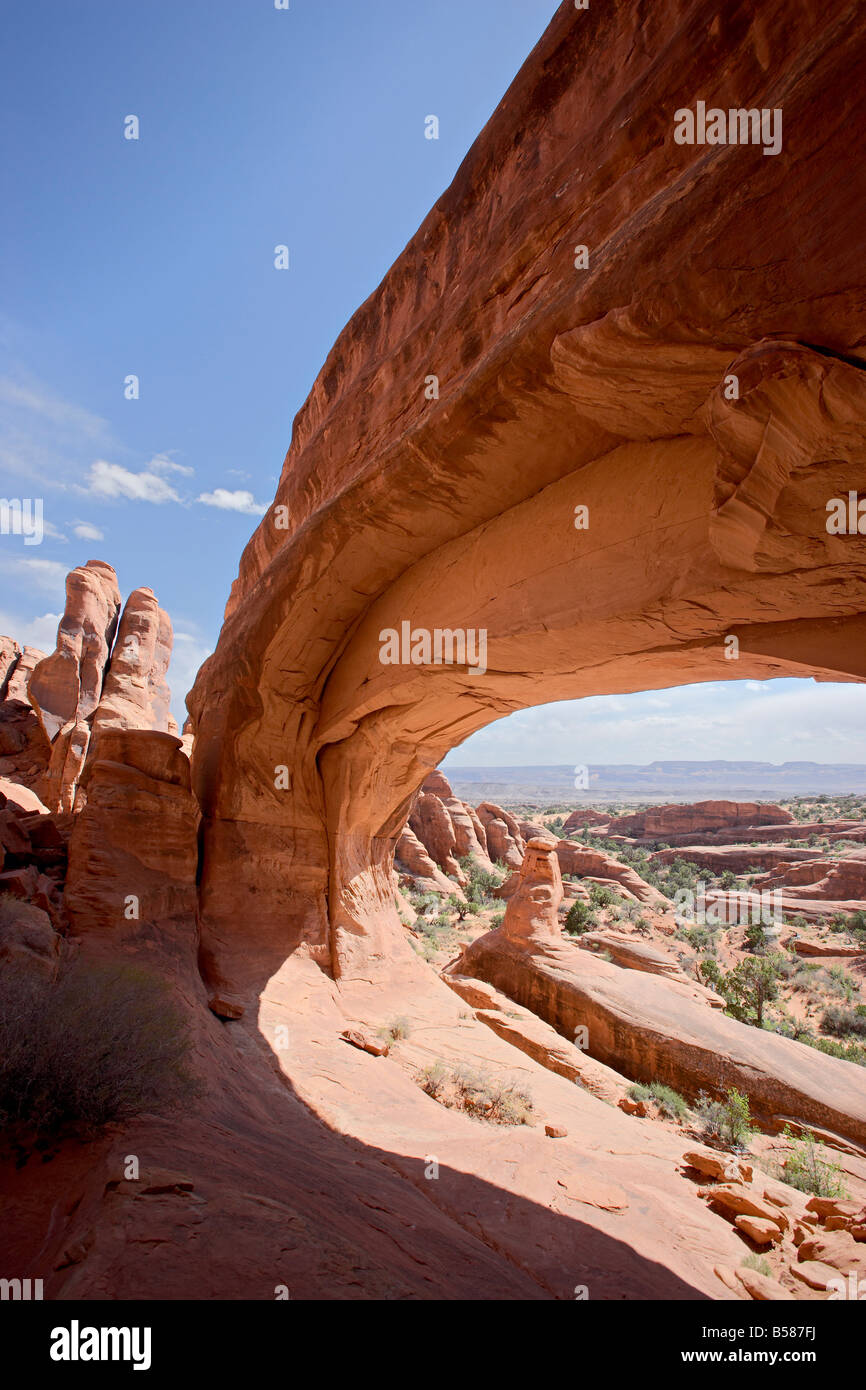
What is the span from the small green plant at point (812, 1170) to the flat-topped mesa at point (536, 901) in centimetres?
570

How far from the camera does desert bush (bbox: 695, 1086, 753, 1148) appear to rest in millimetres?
8016

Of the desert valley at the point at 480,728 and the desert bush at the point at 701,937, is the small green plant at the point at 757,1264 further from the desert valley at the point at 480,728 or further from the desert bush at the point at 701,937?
the desert bush at the point at 701,937

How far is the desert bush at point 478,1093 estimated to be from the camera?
6.27m

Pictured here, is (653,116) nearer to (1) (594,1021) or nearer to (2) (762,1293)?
(2) (762,1293)

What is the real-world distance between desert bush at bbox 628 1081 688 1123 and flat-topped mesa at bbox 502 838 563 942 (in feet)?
13.3

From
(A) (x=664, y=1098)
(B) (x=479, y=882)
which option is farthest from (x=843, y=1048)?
(B) (x=479, y=882)

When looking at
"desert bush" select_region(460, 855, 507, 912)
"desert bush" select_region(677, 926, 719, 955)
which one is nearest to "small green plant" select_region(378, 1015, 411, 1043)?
"desert bush" select_region(460, 855, 507, 912)

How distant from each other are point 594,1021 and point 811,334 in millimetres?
11084

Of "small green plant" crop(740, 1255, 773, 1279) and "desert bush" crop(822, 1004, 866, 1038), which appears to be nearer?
"small green plant" crop(740, 1255, 773, 1279)

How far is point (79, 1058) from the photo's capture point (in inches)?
131

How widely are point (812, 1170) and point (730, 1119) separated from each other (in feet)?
4.79

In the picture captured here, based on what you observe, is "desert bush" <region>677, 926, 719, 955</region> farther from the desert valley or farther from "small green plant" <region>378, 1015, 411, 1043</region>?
"small green plant" <region>378, 1015, 411, 1043</region>

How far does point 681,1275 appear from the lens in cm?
419
